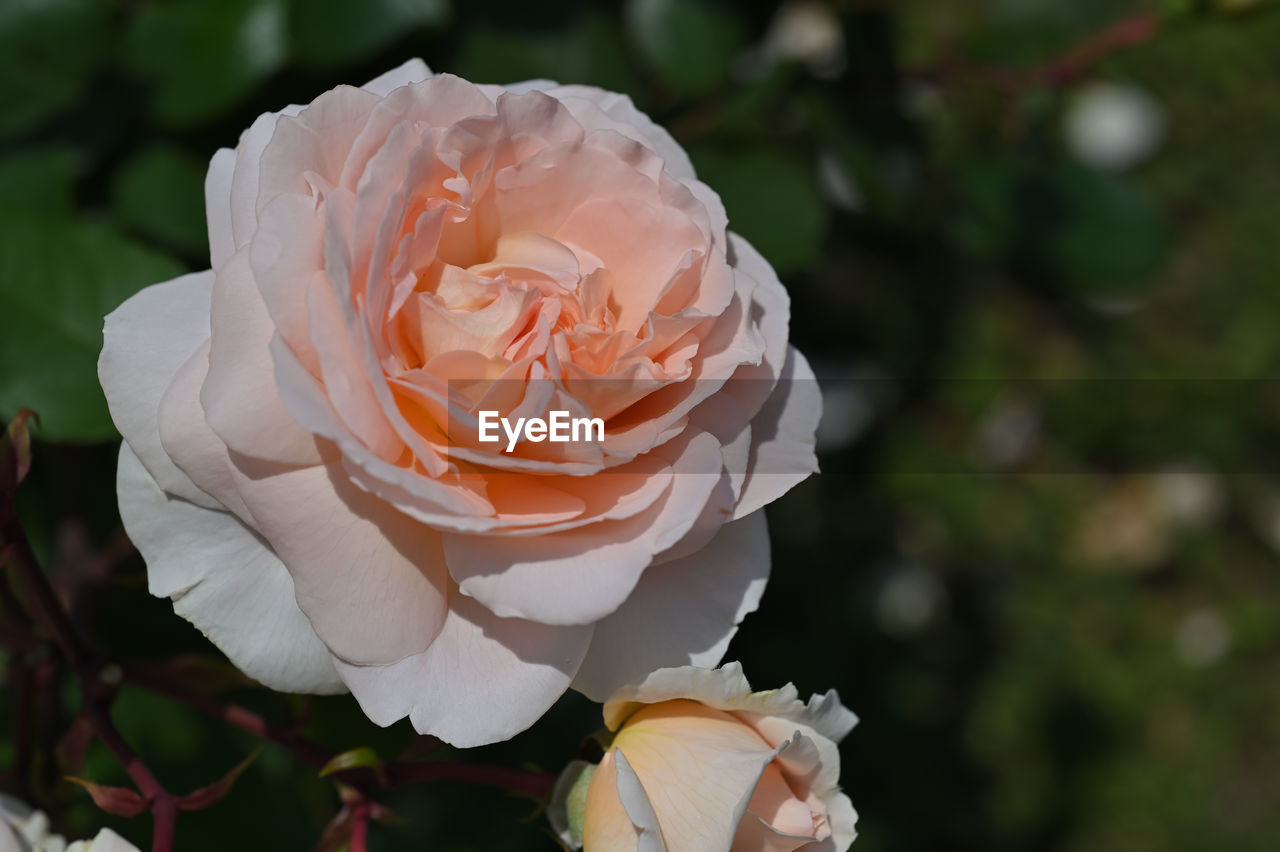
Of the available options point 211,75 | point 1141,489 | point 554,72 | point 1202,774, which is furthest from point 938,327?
point 211,75

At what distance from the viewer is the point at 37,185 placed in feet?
3.49

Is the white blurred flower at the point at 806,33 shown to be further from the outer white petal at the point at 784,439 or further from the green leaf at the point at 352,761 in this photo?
the green leaf at the point at 352,761

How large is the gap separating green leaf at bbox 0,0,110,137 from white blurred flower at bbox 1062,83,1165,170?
7.28 feet

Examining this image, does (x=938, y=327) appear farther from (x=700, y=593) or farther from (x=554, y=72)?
(x=700, y=593)

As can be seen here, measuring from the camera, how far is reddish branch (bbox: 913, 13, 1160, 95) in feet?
4.37

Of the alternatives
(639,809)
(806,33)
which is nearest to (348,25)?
(639,809)

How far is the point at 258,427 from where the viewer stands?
0.62m

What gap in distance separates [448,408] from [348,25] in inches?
26.4

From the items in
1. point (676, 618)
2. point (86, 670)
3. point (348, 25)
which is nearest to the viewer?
point (676, 618)

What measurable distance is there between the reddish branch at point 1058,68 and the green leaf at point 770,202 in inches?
10.9

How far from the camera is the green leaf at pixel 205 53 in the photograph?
1155 mm

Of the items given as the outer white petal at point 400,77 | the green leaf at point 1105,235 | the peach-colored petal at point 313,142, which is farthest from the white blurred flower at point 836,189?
the peach-colored petal at point 313,142

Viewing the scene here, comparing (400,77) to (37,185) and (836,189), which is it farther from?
(836,189)

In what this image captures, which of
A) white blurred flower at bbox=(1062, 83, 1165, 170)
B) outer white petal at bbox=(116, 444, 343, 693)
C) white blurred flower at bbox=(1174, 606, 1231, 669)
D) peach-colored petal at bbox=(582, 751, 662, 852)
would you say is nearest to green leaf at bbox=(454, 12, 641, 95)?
outer white petal at bbox=(116, 444, 343, 693)
